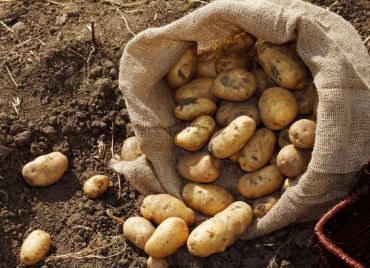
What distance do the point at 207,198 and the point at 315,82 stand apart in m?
0.68

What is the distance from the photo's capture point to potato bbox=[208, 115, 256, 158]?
263 cm

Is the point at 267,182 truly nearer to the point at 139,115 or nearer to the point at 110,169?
the point at 139,115

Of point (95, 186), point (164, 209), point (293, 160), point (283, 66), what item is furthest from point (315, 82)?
point (95, 186)

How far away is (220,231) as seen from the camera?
2.53 meters

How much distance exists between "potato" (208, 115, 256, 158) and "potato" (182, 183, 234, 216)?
156 mm

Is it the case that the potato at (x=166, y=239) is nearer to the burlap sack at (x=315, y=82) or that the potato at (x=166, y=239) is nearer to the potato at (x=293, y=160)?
the burlap sack at (x=315, y=82)

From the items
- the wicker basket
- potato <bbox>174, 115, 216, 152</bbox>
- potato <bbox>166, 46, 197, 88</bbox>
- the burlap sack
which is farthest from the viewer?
potato <bbox>166, 46, 197, 88</bbox>

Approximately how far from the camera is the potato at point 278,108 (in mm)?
2594

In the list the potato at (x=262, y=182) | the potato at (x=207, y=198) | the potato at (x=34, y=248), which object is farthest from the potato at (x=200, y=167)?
the potato at (x=34, y=248)

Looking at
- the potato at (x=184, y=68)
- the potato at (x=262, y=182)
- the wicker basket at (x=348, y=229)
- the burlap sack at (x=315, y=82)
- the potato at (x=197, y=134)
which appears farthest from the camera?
the potato at (x=184, y=68)

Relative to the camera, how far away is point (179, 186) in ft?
9.29

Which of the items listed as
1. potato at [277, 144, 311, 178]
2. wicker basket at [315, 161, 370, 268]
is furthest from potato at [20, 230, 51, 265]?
wicker basket at [315, 161, 370, 268]

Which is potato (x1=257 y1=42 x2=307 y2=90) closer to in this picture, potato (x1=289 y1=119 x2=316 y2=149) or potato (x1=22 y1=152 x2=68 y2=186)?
potato (x1=289 y1=119 x2=316 y2=149)

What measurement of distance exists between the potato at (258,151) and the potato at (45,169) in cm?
89
